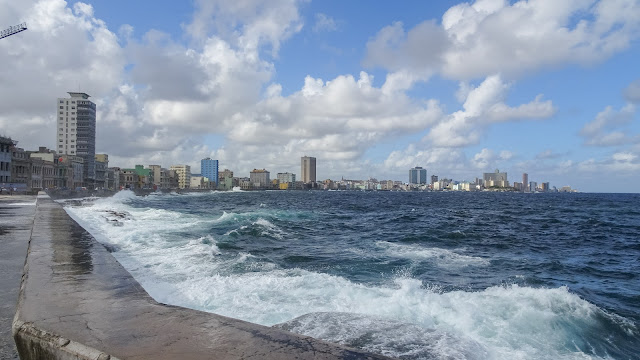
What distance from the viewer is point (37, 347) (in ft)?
10.9

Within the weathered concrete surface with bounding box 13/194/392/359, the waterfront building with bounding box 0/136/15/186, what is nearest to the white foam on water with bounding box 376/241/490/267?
the weathered concrete surface with bounding box 13/194/392/359

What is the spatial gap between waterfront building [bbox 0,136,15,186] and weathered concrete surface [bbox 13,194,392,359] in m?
80.0

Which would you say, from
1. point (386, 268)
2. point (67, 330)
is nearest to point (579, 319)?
point (386, 268)

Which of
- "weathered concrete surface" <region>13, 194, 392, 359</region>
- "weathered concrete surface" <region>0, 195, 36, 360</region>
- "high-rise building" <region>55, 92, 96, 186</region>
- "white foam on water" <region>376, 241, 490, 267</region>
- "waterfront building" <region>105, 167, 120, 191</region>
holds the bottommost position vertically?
"white foam on water" <region>376, 241, 490, 267</region>

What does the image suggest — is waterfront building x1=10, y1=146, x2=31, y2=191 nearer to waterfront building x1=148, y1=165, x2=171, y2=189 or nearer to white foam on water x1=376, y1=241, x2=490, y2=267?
white foam on water x1=376, y1=241, x2=490, y2=267

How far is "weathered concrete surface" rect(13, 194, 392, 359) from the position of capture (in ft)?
9.91

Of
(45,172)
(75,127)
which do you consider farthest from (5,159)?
(75,127)

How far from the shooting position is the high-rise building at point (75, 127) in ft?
429

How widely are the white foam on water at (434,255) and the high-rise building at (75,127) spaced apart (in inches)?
A: 5402

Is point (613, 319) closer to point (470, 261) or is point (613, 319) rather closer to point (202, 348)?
point (470, 261)

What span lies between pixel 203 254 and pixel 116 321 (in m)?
9.87

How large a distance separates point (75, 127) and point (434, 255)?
146779mm

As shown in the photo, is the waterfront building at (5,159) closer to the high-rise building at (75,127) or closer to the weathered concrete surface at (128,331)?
the high-rise building at (75,127)

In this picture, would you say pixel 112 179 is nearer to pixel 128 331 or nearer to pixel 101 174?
pixel 101 174
